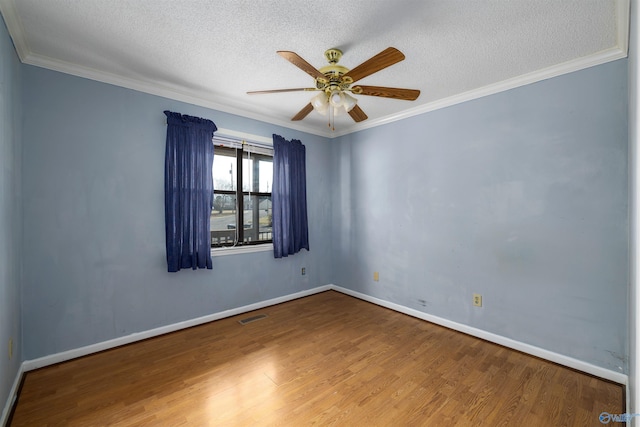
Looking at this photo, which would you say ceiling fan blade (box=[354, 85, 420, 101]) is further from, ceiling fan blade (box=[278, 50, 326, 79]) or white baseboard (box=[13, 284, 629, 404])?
white baseboard (box=[13, 284, 629, 404])

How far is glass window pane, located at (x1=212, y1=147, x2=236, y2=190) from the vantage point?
3.43 m

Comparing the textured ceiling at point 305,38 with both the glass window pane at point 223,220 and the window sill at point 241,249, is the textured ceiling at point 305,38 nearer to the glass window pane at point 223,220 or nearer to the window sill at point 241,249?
the glass window pane at point 223,220

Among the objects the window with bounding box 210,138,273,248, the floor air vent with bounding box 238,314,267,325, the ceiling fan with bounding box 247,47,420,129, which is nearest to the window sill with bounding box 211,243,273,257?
the window with bounding box 210,138,273,248

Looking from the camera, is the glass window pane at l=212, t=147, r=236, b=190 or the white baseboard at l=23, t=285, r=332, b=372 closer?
the white baseboard at l=23, t=285, r=332, b=372

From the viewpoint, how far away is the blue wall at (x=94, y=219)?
231 centimetres

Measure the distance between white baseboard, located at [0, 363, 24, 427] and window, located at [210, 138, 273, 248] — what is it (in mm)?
1805

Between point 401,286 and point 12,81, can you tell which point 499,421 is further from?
point 12,81

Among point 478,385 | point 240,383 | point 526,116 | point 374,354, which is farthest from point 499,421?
point 526,116

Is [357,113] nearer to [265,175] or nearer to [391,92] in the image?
[391,92]

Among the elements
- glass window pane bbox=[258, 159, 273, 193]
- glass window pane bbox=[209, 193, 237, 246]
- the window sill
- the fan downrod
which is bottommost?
the window sill

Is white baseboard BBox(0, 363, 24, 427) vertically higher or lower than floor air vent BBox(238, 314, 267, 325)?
higher

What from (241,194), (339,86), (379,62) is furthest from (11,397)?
(379,62)

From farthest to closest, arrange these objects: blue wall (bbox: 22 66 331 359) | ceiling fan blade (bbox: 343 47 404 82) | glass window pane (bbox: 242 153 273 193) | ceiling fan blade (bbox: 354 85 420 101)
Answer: glass window pane (bbox: 242 153 273 193)
blue wall (bbox: 22 66 331 359)
ceiling fan blade (bbox: 354 85 420 101)
ceiling fan blade (bbox: 343 47 404 82)

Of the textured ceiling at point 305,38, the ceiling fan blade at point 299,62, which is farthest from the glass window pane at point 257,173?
the ceiling fan blade at point 299,62
